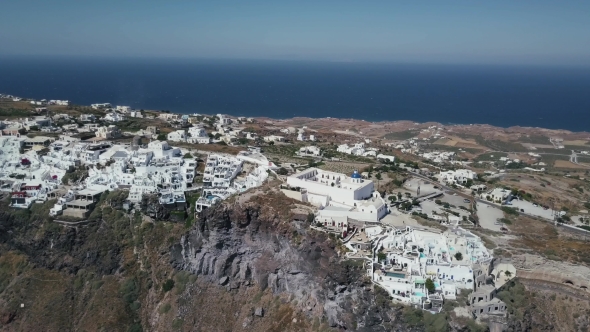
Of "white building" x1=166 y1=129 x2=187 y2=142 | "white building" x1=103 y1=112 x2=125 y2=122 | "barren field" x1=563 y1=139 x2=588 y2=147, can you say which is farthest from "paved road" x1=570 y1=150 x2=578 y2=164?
"white building" x1=103 y1=112 x2=125 y2=122

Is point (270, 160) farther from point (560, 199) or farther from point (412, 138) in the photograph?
point (412, 138)

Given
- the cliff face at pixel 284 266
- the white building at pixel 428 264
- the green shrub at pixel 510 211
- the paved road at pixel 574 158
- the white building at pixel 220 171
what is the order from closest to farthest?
1. the white building at pixel 428 264
2. the cliff face at pixel 284 266
3. the green shrub at pixel 510 211
4. the white building at pixel 220 171
5. the paved road at pixel 574 158

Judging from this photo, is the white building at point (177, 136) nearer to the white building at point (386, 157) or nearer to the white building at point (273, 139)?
the white building at point (273, 139)

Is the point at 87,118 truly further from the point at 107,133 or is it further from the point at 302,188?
the point at 302,188

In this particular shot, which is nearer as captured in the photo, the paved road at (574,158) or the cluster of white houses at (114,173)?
the cluster of white houses at (114,173)

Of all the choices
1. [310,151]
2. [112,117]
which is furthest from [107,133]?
[310,151]

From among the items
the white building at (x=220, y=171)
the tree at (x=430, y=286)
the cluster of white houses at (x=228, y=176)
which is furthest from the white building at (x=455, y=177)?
the tree at (x=430, y=286)

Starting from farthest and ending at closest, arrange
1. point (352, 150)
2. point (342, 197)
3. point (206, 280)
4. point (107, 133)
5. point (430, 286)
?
point (352, 150)
point (107, 133)
point (342, 197)
point (206, 280)
point (430, 286)

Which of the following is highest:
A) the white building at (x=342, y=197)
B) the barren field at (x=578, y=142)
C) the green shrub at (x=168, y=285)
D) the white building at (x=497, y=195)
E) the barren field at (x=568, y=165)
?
the white building at (x=342, y=197)
